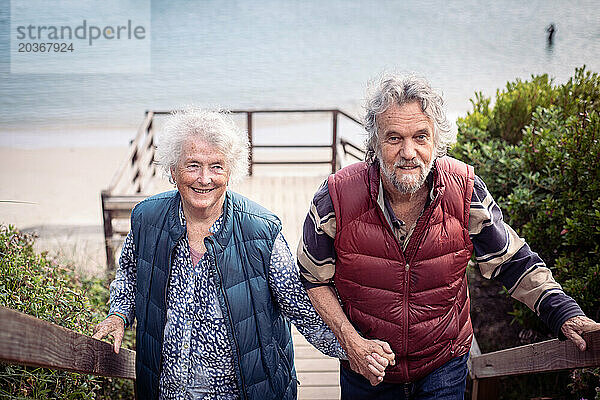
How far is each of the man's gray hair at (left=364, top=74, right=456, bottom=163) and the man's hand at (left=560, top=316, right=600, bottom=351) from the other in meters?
0.64

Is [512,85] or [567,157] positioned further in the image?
[512,85]

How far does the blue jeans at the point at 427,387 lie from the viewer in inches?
84.8

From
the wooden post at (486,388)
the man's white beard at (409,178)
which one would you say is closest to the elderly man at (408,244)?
the man's white beard at (409,178)

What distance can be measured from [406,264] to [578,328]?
21.0 inches

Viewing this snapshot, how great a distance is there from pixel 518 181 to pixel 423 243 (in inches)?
71.6

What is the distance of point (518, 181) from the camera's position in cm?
360

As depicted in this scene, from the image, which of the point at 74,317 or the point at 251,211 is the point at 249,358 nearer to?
the point at 251,211

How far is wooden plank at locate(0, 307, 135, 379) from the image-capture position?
1.21 metres

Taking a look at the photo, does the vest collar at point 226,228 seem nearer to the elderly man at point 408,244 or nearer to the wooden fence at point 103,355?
the elderly man at point 408,244

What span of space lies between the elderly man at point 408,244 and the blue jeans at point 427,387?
0.04 metres

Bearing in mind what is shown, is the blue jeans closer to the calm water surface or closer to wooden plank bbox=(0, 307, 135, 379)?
wooden plank bbox=(0, 307, 135, 379)

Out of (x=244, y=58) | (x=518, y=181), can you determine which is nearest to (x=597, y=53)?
(x=244, y=58)

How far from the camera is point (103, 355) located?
81.4 inches

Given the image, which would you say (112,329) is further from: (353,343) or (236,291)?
(353,343)
